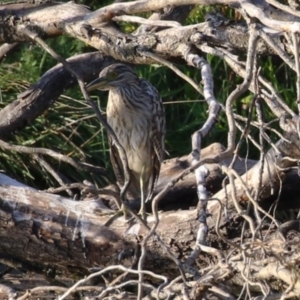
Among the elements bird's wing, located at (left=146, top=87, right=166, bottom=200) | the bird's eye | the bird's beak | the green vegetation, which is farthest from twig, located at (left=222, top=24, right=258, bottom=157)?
bird's wing, located at (left=146, top=87, right=166, bottom=200)

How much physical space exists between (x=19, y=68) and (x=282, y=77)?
1861 mm

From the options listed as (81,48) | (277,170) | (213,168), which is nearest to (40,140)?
(81,48)

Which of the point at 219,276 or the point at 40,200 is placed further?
the point at 40,200

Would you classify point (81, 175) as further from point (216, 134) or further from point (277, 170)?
point (277, 170)

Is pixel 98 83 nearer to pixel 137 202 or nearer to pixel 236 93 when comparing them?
pixel 137 202

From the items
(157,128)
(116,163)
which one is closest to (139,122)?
(157,128)

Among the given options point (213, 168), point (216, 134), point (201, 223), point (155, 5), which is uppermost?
point (155, 5)

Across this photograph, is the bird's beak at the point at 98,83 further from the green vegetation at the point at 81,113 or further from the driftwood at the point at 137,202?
the green vegetation at the point at 81,113

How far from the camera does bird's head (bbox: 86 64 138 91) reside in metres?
5.45

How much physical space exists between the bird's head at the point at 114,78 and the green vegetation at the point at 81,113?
1.11 ft

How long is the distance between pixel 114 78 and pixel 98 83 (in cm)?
28

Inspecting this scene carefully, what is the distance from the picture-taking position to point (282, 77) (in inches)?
281

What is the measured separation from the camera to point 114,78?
18.7ft

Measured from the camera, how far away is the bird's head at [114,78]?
545 centimetres
